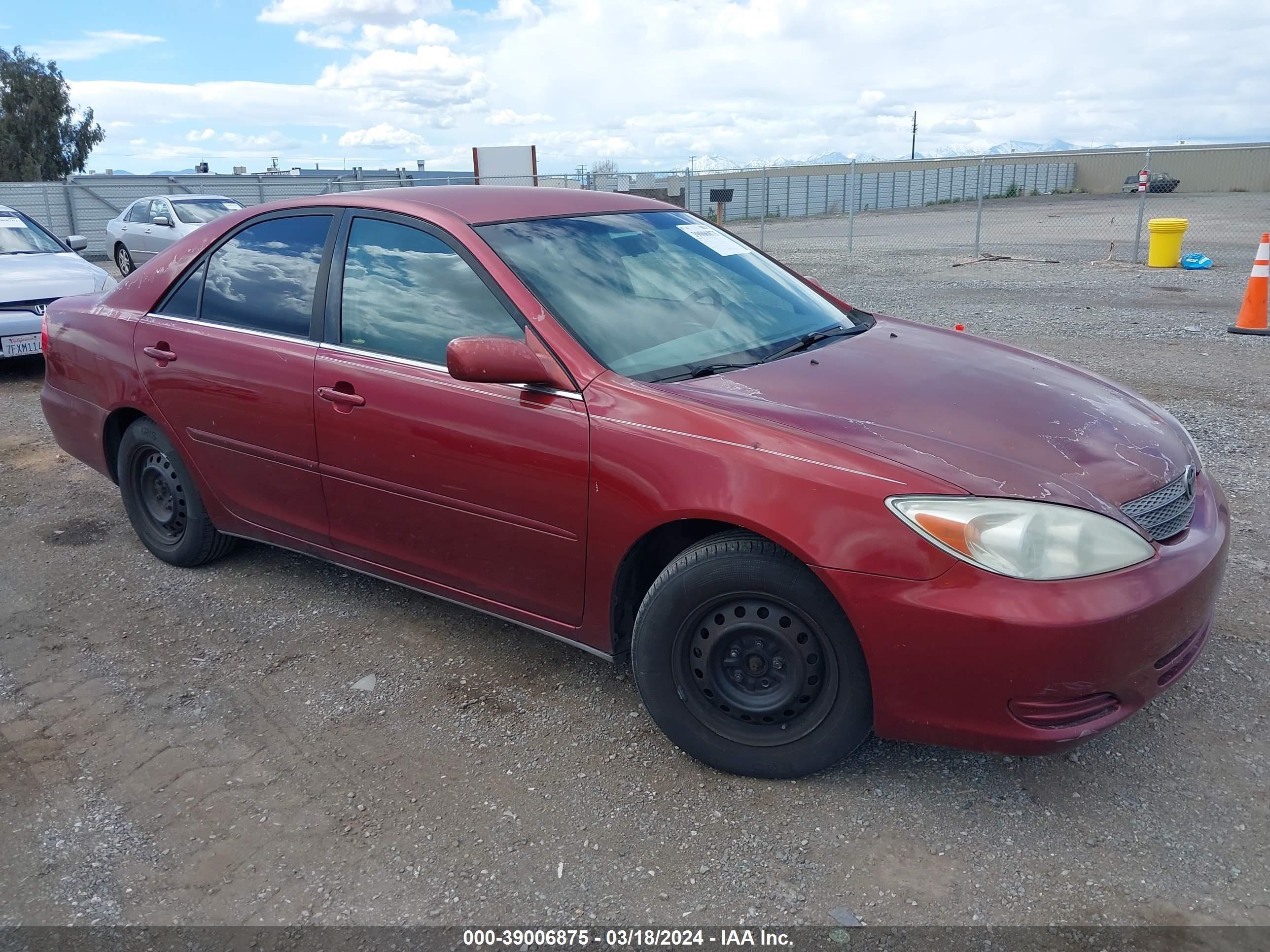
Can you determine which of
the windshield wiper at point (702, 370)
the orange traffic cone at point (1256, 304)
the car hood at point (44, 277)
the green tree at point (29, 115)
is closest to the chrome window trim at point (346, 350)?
the windshield wiper at point (702, 370)

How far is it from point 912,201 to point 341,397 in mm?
44689

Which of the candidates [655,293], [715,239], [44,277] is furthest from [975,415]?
[44,277]

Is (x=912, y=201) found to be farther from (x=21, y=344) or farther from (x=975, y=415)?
(x=975, y=415)

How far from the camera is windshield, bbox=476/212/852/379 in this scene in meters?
3.09

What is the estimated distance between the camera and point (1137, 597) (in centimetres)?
237

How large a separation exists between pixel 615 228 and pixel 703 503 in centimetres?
142

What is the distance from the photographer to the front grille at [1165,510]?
8.37 ft

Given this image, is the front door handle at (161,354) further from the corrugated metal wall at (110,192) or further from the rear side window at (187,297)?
the corrugated metal wall at (110,192)

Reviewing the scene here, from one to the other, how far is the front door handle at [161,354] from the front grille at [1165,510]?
11.5 ft

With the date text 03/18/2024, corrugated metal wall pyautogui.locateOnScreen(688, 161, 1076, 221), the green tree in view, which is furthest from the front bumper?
the green tree

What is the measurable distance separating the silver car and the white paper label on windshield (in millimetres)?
13402

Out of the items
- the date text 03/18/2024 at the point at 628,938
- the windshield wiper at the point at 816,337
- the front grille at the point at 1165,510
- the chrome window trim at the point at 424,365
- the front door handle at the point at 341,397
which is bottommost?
the date text 03/18/2024 at the point at 628,938

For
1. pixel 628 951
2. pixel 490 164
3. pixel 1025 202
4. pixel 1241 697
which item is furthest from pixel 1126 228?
pixel 628 951

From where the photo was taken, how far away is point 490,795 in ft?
9.15
